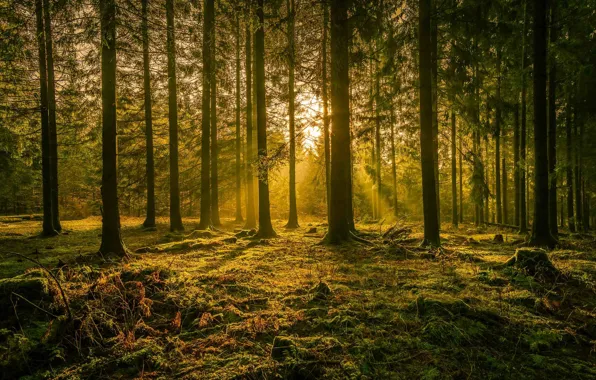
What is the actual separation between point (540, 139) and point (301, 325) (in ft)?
29.5

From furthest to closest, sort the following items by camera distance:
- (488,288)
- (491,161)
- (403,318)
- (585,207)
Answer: (491,161)
(585,207)
(488,288)
(403,318)

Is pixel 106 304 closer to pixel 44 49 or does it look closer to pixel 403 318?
pixel 403 318

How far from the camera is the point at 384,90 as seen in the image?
40.1 ft

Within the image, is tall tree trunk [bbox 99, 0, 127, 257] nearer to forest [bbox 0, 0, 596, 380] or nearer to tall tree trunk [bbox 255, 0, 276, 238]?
forest [bbox 0, 0, 596, 380]

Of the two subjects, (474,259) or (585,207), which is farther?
(585,207)

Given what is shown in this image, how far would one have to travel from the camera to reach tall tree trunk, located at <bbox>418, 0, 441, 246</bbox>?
8.31m

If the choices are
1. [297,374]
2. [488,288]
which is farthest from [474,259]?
[297,374]

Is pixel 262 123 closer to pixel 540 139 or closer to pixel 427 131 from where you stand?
pixel 427 131

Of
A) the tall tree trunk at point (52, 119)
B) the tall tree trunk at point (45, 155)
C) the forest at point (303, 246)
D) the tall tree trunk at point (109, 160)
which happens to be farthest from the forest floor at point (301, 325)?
the tall tree trunk at point (52, 119)

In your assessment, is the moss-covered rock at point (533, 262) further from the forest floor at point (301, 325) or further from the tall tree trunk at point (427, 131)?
the tall tree trunk at point (427, 131)

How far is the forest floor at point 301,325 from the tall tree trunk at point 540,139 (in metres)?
2.53

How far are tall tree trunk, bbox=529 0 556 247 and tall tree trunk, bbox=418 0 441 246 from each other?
2884 millimetres

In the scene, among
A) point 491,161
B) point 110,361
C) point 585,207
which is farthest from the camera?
point 491,161

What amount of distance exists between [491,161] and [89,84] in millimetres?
26087
